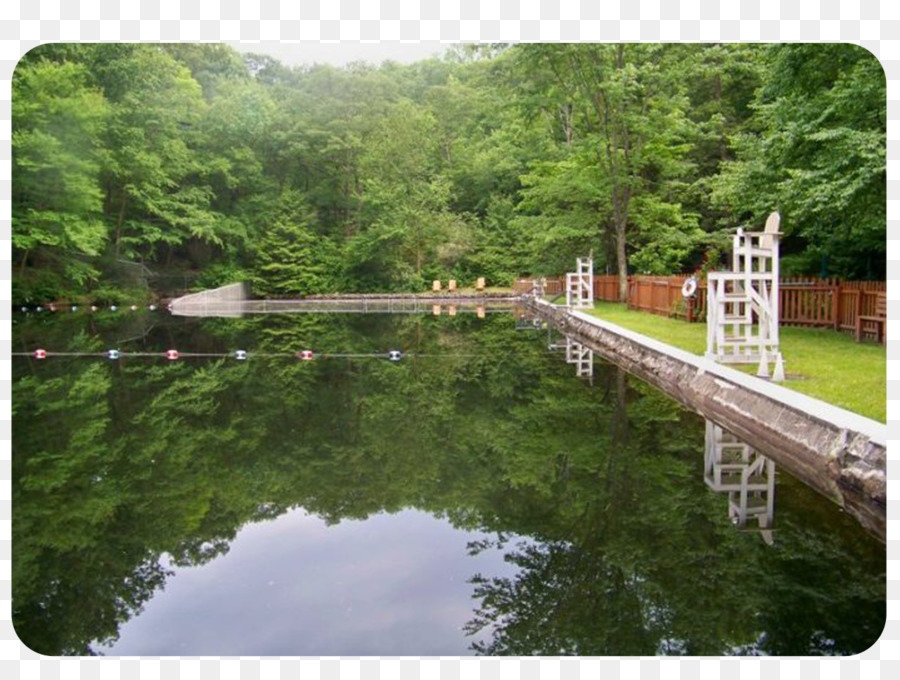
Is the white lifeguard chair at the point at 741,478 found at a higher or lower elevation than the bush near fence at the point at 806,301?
lower

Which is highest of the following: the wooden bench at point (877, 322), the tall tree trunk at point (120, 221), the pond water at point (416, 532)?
the tall tree trunk at point (120, 221)

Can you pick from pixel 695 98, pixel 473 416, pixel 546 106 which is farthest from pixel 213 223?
pixel 473 416

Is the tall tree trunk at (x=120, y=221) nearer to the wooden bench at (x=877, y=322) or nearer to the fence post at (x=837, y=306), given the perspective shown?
the fence post at (x=837, y=306)

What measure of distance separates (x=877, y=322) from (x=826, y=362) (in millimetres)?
3001

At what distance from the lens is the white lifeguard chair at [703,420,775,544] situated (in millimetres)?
5914

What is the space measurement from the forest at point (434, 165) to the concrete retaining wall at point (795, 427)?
3343 millimetres

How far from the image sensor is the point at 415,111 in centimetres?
4131

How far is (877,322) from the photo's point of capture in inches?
510

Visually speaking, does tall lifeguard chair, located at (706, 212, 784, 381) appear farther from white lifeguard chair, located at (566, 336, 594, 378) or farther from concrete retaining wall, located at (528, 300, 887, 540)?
white lifeguard chair, located at (566, 336, 594, 378)

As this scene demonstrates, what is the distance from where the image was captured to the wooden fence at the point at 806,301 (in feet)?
45.3

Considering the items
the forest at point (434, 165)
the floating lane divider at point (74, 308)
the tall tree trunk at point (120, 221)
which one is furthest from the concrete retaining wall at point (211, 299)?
the tall tree trunk at point (120, 221)

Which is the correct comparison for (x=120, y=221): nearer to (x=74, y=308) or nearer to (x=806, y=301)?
(x=74, y=308)

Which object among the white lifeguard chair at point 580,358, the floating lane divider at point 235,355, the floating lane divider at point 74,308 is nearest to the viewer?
the white lifeguard chair at point 580,358

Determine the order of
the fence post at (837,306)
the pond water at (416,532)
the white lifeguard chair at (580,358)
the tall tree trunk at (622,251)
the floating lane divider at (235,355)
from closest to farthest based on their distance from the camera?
the pond water at (416,532)
the white lifeguard chair at (580,358)
the fence post at (837,306)
the floating lane divider at (235,355)
the tall tree trunk at (622,251)
